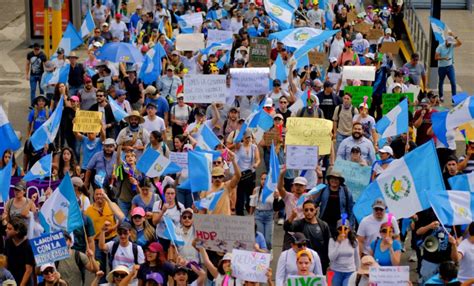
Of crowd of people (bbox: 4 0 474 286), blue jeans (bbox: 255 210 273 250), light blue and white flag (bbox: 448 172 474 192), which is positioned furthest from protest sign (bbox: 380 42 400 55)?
light blue and white flag (bbox: 448 172 474 192)

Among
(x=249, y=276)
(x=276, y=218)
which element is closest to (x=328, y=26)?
(x=276, y=218)

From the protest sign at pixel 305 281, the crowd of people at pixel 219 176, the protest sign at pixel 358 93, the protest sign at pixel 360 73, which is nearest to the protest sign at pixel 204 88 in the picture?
the crowd of people at pixel 219 176

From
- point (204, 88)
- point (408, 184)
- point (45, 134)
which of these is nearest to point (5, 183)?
point (45, 134)

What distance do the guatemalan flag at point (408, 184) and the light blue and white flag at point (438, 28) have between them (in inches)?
387

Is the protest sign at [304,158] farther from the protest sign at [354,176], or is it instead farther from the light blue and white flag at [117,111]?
the light blue and white flag at [117,111]

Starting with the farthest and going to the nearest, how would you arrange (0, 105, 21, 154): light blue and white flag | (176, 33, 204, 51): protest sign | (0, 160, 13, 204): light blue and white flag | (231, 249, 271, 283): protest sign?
(176, 33, 204, 51): protest sign → (0, 105, 21, 154): light blue and white flag → (0, 160, 13, 204): light blue and white flag → (231, 249, 271, 283): protest sign

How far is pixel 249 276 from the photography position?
12812 millimetres

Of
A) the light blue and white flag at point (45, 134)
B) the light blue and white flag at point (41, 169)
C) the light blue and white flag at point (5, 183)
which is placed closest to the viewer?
the light blue and white flag at point (5, 183)

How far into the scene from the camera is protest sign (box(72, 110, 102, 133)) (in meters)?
18.4

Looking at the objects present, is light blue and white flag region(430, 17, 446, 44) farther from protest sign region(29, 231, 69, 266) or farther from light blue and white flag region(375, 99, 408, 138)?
protest sign region(29, 231, 69, 266)

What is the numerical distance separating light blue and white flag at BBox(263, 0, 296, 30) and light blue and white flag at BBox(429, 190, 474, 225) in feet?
36.2

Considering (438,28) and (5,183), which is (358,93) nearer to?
(438,28)

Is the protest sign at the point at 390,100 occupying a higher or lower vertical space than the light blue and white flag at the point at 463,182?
lower

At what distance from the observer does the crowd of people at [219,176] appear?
13789 mm
